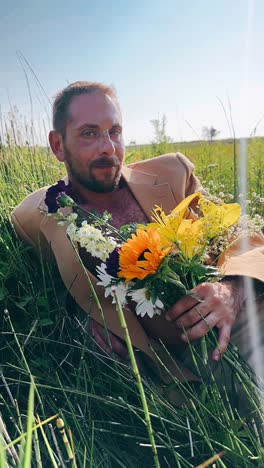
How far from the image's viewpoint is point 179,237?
134 centimetres

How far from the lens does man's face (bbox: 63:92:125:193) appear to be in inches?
94.2

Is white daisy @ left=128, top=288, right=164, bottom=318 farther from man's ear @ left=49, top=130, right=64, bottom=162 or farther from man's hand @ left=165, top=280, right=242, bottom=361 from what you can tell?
man's ear @ left=49, top=130, right=64, bottom=162

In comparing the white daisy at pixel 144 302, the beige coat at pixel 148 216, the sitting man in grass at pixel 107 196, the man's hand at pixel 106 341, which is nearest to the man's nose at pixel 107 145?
the sitting man in grass at pixel 107 196

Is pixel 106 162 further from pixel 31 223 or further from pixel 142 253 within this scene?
pixel 142 253

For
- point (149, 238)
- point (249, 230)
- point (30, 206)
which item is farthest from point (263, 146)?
point (149, 238)

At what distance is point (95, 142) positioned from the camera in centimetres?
243

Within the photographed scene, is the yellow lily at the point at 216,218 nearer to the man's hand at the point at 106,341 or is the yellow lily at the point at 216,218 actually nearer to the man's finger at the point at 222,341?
the man's finger at the point at 222,341

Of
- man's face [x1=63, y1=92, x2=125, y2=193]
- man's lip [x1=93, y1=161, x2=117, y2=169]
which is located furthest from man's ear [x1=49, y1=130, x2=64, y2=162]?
man's lip [x1=93, y1=161, x2=117, y2=169]

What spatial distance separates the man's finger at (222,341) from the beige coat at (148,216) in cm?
27

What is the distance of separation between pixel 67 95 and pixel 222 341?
173 centimetres

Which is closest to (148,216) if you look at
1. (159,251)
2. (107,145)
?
(107,145)

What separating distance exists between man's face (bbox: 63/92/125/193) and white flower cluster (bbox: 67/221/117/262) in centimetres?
104

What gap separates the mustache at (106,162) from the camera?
2.38 m

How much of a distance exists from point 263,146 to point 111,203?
319 centimetres
